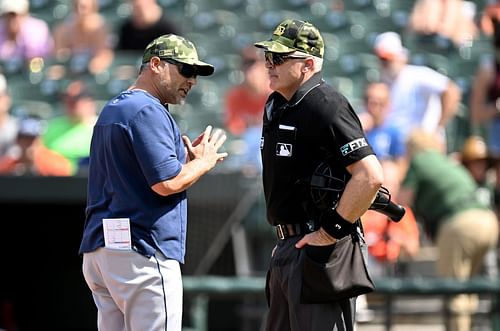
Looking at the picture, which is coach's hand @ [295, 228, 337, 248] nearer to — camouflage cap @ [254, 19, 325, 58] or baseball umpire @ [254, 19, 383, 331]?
baseball umpire @ [254, 19, 383, 331]

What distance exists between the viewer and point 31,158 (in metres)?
10.1

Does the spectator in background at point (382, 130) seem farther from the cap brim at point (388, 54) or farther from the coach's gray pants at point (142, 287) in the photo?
the coach's gray pants at point (142, 287)

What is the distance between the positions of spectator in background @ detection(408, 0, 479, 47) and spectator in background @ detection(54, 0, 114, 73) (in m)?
3.25

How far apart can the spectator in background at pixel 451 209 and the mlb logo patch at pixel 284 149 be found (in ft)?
13.4

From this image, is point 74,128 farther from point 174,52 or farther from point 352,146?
point 352,146

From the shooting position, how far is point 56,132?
10391 mm

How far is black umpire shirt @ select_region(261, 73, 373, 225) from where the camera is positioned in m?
5.00

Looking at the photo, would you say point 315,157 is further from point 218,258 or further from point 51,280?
point 51,280

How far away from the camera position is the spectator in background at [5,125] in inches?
415

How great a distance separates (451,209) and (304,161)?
429 centimetres

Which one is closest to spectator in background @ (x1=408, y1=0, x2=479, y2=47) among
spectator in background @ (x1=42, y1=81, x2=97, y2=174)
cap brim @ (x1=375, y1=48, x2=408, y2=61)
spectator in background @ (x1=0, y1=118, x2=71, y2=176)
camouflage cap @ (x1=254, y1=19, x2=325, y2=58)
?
cap brim @ (x1=375, y1=48, x2=408, y2=61)

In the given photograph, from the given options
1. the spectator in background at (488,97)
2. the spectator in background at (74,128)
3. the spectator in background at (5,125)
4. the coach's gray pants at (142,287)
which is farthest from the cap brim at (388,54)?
the coach's gray pants at (142,287)

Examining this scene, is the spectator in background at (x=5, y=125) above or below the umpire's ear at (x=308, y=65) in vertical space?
below

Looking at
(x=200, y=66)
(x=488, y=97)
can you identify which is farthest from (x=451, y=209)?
(x=200, y=66)
